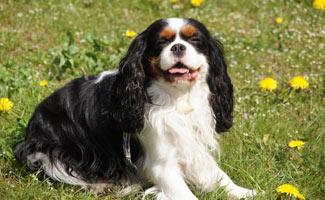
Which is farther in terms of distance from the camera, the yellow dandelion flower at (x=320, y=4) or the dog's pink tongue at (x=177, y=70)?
the yellow dandelion flower at (x=320, y=4)

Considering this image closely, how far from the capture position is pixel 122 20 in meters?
6.39

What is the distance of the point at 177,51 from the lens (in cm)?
329

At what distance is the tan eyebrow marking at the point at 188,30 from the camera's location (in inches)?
133

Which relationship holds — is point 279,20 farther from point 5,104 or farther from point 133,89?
point 5,104

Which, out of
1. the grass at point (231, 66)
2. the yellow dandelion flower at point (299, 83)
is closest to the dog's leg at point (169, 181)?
the grass at point (231, 66)

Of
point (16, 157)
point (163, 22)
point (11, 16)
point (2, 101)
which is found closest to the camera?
point (163, 22)

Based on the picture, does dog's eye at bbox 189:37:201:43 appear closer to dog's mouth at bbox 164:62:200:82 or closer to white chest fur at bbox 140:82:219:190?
dog's mouth at bbox 164:62:200:82

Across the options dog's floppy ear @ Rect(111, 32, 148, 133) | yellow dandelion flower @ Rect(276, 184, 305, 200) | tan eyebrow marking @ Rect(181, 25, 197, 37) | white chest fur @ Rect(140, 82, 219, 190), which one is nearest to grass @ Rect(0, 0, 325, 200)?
yellow dandelion flower @ Rect(276, 184, 305, 200)

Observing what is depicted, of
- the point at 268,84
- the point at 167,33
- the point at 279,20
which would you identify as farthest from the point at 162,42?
the point at 279,20

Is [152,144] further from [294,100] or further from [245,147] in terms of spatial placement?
[294,100]

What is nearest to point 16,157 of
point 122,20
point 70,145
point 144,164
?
point 70,145

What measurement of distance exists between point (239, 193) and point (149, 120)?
0.93 meters

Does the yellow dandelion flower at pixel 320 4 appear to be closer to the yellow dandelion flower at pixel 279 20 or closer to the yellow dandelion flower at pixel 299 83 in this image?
the yellow dandelion flower at pixel 279 20

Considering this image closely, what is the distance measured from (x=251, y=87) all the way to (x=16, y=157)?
2.56 m
